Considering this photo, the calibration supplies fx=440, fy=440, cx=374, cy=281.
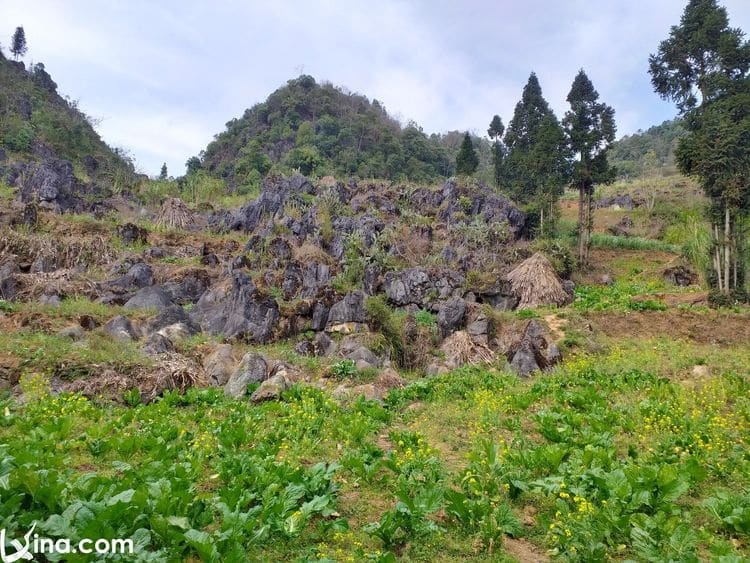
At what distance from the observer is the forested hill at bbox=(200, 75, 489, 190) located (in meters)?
43.1

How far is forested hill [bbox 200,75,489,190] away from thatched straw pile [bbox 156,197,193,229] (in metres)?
13.4

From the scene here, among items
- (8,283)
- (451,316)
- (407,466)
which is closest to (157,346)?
(8,283)

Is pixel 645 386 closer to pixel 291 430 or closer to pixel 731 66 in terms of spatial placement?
pixel 291 430

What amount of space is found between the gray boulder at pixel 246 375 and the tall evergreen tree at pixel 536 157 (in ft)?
61.7

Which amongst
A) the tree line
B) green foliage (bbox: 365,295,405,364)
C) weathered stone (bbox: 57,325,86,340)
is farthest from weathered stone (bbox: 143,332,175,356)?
the tree line

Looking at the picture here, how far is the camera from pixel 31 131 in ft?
108

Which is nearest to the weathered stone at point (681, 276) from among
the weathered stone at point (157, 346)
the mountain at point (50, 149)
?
the weathered stone at point (157, 346)

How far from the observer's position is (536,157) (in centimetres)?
2558

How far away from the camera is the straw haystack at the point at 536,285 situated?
1731 cm

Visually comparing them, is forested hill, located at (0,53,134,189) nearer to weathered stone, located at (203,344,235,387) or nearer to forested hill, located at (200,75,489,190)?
forested hill, located at (200,75,489,190)

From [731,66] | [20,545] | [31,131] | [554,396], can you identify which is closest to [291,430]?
[20,545]

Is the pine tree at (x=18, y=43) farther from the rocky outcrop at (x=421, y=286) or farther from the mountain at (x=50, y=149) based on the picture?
the rocky outcrop at (x=421, y=286)

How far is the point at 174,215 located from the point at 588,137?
75.5 ft

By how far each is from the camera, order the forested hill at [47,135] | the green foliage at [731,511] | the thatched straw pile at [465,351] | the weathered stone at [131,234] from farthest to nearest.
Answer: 1. the forested hill at [47,135]
2. the weathered stone at [131,234]
3. the thatched straw pile at [465,351]
4. the green foliage at [731,511]
